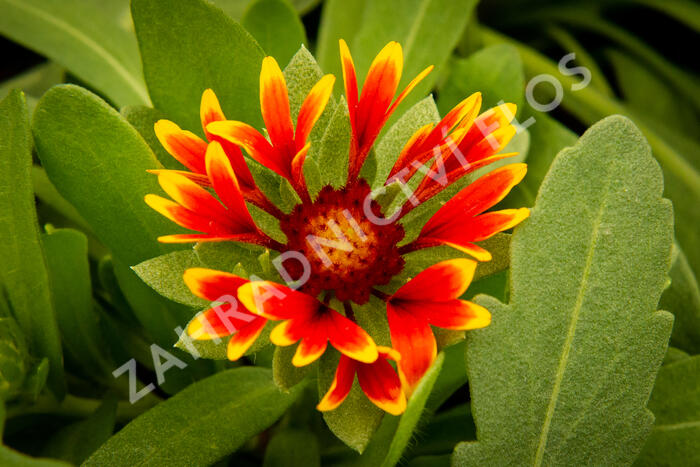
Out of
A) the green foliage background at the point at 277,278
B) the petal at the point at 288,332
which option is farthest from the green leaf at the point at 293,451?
the petal at the point at 288,332

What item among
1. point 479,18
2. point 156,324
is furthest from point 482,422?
point 479,18

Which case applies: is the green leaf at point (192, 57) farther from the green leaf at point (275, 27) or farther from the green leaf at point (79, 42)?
the green leaf at point (79, 42)

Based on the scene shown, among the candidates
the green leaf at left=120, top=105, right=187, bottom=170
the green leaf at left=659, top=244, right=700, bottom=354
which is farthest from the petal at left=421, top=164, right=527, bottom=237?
the green leaf at left=659, top=244, right=700, bottom=354

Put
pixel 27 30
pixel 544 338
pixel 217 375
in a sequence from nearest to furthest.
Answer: pixel 544 338, pixel 217 375, pixel 27 30

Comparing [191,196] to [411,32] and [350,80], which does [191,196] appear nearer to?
[350,80]

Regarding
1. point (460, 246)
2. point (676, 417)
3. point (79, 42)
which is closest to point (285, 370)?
point (460, 246)

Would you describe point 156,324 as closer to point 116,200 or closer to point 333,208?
point 116,200
